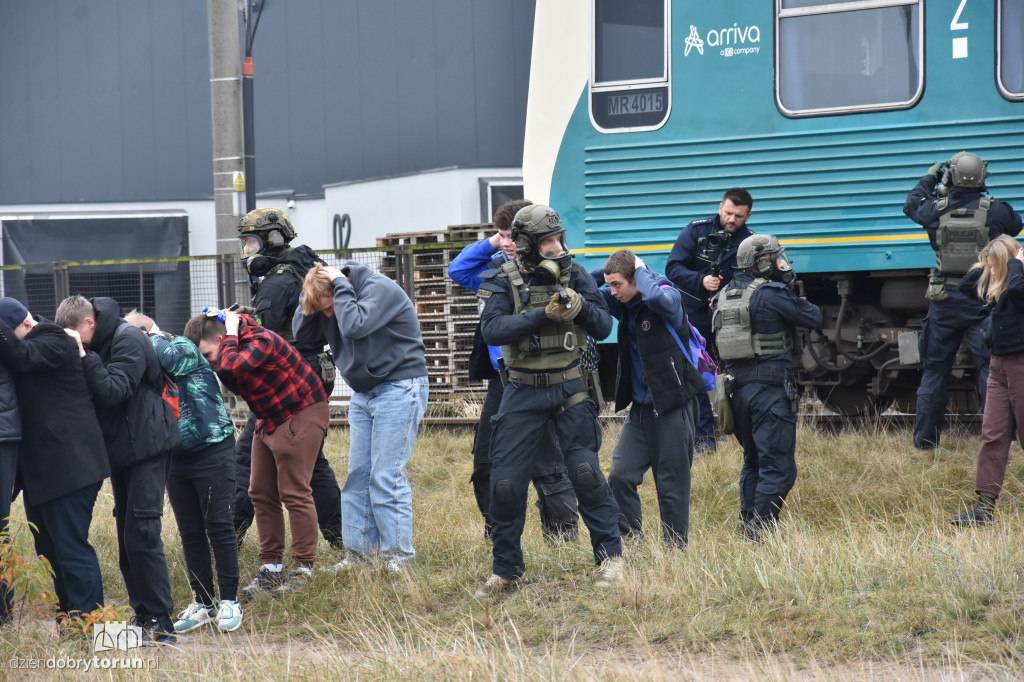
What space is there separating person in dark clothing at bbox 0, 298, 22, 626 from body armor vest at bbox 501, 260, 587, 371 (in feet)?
7.44

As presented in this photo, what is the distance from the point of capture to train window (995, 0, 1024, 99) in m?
7.54

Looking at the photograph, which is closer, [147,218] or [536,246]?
[536,246]

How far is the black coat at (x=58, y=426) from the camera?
16.3 ft

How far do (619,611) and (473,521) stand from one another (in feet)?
6.83

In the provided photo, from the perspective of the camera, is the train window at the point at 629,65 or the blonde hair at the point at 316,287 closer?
the blonde hair at the point at 316,287

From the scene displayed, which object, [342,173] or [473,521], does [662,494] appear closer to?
[473,521]

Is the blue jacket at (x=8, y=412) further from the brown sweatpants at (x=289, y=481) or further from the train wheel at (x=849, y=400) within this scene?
the train wheel at (x=849, y=400)

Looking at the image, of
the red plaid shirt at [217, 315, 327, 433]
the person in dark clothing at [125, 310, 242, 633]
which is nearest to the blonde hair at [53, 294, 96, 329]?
the person in dark clothing at [125, 310, 242, 633]

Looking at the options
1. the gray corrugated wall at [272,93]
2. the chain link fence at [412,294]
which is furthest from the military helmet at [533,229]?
the gray corrugated wall at [272,93]

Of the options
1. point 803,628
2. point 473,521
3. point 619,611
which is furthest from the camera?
point 473,521

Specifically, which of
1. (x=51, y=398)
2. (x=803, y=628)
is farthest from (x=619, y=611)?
(x=51, y=398)

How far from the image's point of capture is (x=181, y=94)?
2062cm

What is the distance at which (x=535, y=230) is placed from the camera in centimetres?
518

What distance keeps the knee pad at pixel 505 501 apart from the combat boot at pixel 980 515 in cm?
264
